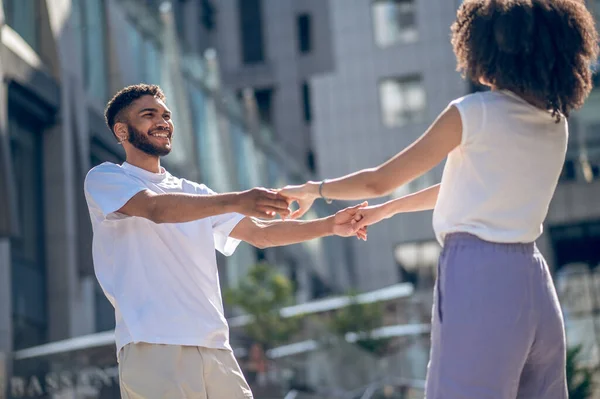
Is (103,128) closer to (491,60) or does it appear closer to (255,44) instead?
(491,60)

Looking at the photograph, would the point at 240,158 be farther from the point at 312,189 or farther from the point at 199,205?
the point at 312,189

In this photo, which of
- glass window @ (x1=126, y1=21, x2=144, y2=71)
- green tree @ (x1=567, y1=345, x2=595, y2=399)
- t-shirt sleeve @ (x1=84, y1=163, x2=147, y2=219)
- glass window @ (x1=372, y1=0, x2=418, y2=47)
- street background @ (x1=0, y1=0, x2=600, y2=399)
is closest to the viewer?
t-shirt sleeve @ (x1=84, y1=163, x2=147, y2=219)

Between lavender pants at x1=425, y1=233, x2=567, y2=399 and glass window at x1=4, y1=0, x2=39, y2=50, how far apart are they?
58.6ft

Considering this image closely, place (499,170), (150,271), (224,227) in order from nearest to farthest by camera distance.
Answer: (499,170) < (150,271) < (224,227)

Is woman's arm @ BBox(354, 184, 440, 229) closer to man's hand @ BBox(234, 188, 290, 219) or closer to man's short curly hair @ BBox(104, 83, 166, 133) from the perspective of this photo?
man's hand @ BBox(234, 188, 290, 219)

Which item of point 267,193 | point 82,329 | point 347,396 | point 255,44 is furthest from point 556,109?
point 255,44

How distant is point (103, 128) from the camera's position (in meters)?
24.3

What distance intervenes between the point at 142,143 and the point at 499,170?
1.71 m

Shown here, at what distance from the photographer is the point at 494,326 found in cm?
378

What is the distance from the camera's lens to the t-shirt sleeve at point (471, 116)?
387 centimetres

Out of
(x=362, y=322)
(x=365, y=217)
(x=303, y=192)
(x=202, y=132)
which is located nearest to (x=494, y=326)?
(x=303, y=192)

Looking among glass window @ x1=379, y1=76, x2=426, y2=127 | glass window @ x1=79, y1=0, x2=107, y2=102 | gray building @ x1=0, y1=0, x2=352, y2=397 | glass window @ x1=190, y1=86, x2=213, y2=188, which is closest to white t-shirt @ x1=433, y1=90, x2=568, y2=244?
gray building @ x1=0, y1=0, x2=352, y2=397

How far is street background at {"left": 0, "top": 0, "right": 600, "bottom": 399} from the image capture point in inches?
787

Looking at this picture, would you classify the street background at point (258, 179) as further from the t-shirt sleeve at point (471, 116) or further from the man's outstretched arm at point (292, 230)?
the t-shirt sleeve at point (471, 116)
